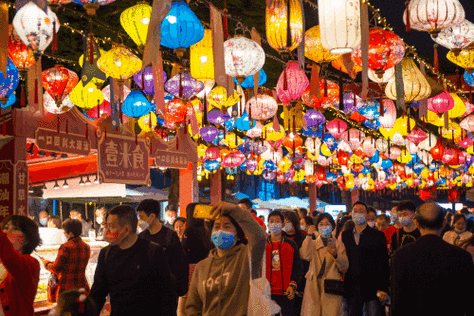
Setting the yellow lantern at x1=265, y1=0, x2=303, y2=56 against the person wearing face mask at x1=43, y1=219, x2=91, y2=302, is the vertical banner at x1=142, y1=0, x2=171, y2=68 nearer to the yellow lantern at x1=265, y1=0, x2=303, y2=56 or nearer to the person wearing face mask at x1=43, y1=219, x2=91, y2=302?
the yellow lantern at x1=265, y1=0, x2=303, y2=56

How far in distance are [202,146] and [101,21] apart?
5.89m

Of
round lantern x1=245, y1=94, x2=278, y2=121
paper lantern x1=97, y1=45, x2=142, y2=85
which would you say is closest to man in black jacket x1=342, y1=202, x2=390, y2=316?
round lantern x1=245, y1=94, x2=278, y2=121

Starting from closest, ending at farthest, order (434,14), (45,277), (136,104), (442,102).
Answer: (434,14), (45,277), (136,104), (442,102)

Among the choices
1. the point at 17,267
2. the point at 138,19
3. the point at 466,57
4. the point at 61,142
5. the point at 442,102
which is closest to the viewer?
the point at 17,267

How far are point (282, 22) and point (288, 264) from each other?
2315 mm

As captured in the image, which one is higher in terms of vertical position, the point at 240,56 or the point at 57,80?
the point at 57,80

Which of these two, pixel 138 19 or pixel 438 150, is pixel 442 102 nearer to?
pixel 138 19

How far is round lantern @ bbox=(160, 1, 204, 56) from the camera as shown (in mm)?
4379

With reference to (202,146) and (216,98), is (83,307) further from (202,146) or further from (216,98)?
(202,146)

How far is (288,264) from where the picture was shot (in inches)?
209

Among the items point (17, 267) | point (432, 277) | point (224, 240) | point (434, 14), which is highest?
point (434, 14)

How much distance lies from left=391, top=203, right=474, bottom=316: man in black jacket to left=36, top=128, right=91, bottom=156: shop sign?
6.95m

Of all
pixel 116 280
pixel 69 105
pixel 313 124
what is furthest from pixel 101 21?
pixel 116 280

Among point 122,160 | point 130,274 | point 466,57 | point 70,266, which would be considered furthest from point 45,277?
point 466,57
